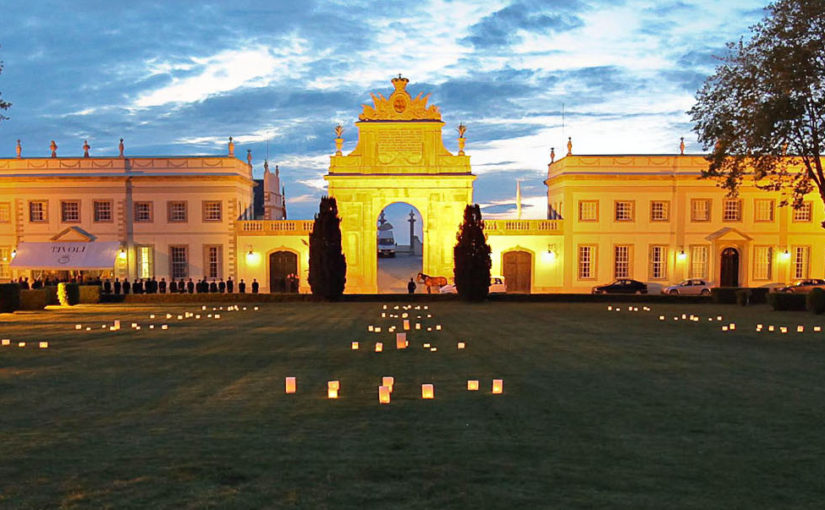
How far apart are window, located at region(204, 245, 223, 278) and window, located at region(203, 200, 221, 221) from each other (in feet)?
6.11

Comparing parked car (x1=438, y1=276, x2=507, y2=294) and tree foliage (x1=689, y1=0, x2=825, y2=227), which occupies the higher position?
tree foliage (x1=689, y1=0, x2=825, y2=227)

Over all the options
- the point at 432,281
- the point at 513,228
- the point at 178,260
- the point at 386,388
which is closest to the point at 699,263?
the point at 513,228

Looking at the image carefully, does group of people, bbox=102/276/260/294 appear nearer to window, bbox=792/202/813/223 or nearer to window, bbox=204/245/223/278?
window, bbox=204/245/223/278

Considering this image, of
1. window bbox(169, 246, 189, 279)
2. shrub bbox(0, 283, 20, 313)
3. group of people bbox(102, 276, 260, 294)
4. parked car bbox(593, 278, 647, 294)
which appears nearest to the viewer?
shrub bbox(0, 283, 20, 313)

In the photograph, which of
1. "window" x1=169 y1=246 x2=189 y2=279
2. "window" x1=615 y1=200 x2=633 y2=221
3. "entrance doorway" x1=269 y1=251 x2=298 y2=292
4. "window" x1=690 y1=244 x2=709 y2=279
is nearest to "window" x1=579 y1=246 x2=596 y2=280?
"window" x1=615 y1=200 x2=633 y2=221

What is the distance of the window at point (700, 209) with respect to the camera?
4497 centimetres

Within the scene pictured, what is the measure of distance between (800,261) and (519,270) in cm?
1833

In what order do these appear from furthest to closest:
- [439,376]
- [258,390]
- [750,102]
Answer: [750,102] < [439,376] < [258,390]

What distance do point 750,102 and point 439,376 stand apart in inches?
980

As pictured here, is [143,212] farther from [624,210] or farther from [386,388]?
[386,388]

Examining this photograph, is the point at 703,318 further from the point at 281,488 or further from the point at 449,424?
the point at 281,488

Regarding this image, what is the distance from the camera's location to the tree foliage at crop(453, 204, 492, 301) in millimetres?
36375

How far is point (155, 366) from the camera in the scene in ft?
43.7

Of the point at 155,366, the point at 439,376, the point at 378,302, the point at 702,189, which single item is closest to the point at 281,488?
the point at 439,376
